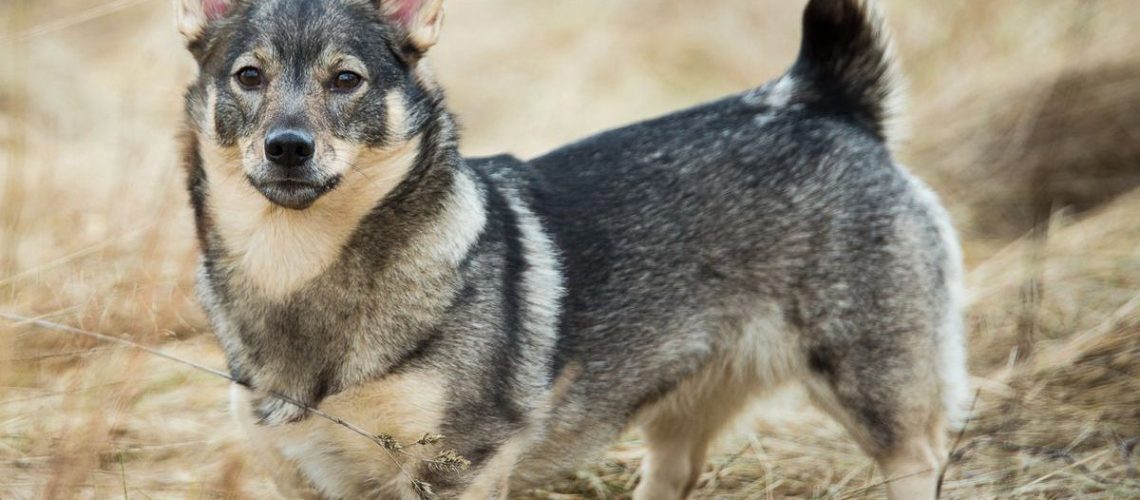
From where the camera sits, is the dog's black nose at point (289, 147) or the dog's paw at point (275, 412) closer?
the dog's black nose at point (289, 147)

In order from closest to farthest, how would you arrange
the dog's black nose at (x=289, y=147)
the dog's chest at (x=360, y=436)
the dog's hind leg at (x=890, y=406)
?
1. the dog's black nose at (x=289, y=147)
2. the dog's chest at (x=360, y=436)
3. the dog's hind leg at (x=890, y=406)

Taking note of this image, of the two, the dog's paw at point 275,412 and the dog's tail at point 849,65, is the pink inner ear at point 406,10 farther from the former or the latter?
the dog's tail at point 849,65

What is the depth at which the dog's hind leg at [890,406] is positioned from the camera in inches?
161

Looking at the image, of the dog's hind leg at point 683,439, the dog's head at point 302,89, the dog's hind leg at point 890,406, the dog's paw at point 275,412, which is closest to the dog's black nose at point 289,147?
the dog's head at point 302,89

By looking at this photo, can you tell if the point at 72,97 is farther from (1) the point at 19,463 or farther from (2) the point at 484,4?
(1) the point at 19,463

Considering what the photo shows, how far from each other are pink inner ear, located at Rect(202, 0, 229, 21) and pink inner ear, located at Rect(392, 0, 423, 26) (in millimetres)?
519

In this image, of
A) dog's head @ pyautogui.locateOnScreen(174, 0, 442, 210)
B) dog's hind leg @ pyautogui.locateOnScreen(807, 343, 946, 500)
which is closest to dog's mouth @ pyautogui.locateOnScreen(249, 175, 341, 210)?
dog's head @ pyautogui.locateOnScreen(174, 0, 442, 210)

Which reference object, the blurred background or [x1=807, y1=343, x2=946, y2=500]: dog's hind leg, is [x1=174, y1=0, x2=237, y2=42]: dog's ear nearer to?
the blurred background

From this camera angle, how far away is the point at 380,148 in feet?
11.2

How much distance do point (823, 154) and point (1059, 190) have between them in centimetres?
394

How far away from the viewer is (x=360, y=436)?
3.30m

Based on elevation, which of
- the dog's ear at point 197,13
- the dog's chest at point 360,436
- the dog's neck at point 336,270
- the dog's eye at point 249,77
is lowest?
the dog's chest at point 360,436

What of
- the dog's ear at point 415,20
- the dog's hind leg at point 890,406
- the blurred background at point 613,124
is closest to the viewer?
the blurred background at point 613,124

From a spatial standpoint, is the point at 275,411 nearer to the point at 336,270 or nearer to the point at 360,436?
the point at 360,436
